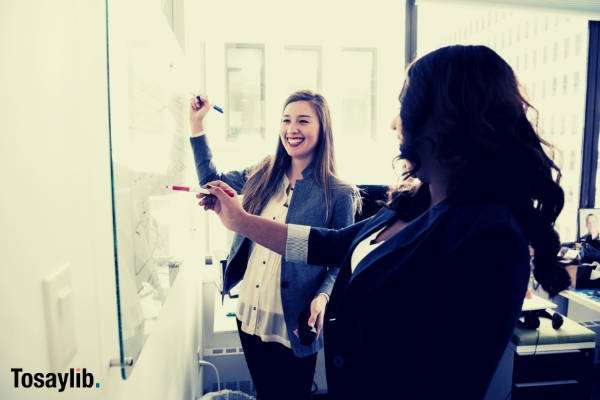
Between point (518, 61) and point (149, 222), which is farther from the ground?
point (518, 61)

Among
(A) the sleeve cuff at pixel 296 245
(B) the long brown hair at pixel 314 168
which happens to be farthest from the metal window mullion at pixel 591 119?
(A) the sleeve cuff at pixel 296 245

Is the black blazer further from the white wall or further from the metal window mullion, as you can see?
the metal window mullion

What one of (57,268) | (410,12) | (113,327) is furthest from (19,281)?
(410,12)

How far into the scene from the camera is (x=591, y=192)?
8.86ft

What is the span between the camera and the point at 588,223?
2.44 m

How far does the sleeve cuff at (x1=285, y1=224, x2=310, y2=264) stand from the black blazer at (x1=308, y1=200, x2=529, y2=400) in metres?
0.20

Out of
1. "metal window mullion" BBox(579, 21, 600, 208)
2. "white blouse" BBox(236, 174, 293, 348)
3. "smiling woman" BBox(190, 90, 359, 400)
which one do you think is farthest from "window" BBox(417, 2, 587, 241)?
"white blouse" BBox(236, 174, 293, 348)

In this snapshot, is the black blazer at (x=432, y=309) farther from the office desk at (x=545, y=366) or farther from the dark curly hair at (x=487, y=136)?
the office desk at (x=545, y=366)

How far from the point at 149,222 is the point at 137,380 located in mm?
317

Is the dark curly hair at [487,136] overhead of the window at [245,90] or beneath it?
beneath

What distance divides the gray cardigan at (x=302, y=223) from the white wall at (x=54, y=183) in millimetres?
743

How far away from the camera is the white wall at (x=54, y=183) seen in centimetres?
34

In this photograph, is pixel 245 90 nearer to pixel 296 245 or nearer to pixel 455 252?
pixel 296 245

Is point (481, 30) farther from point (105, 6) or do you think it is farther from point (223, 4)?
point (105, 6)
